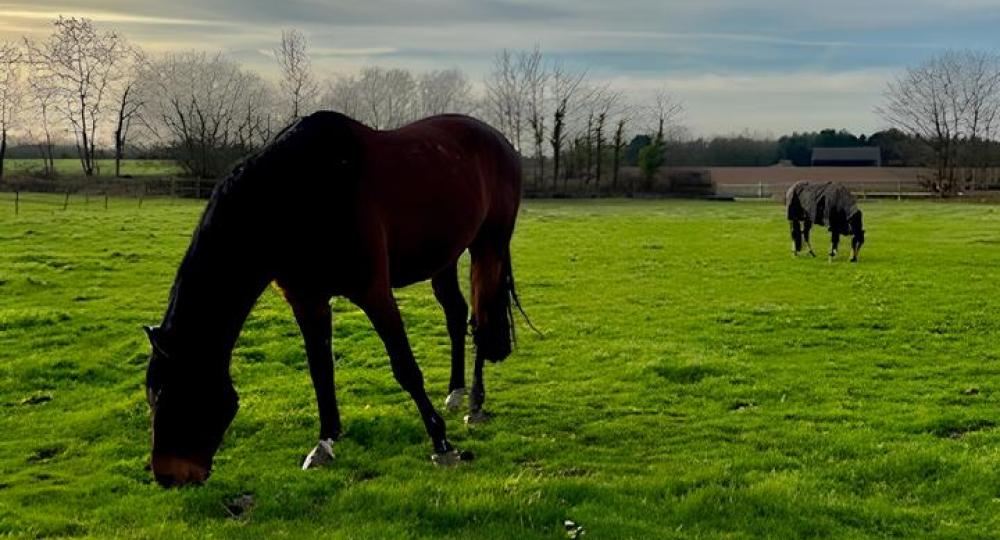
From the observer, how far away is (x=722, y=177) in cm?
7594

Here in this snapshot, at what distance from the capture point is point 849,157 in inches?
3629

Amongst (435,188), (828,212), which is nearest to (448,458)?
(435,188)

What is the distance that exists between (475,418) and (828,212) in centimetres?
1544

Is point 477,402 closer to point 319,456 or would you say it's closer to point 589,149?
point 319,456

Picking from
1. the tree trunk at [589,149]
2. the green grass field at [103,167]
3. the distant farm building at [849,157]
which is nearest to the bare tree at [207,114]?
the green grass field at [103,167]

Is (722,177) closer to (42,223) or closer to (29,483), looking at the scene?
(42,223)

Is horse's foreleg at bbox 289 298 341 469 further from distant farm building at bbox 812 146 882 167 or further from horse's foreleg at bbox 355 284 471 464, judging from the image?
distant farm building at bbox 812 146 882 167

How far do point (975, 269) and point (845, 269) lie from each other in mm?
2833

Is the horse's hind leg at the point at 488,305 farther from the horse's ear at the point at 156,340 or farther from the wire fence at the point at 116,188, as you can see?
the wire fence at the point at 116,188

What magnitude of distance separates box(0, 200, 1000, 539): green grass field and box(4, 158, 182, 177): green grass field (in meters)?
42.3

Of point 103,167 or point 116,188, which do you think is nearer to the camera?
point 116,188

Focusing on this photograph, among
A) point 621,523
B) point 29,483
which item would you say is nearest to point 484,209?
point 621,523

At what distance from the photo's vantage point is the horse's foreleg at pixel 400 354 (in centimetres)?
539

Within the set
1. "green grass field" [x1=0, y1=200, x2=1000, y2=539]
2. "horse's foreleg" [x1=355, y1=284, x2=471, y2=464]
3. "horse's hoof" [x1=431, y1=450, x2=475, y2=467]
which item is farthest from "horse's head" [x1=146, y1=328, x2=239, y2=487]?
"horse's hoof" [x1=431, y1=450, x2=475, y2=467]
